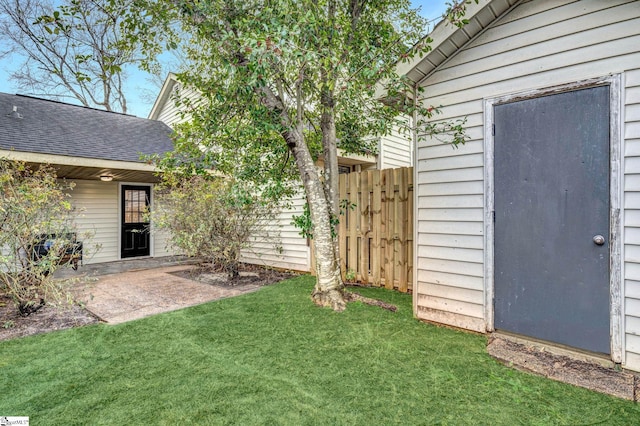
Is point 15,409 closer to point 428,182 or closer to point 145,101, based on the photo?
point 428,182

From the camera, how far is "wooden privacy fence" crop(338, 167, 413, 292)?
16.4 ft

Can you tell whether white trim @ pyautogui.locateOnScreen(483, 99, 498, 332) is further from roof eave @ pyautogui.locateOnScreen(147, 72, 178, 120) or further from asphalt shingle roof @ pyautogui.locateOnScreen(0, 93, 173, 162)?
roof eave @ pyautogui.locateOnScreen(147, 72, 178, 120)

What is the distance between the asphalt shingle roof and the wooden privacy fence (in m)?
3.82

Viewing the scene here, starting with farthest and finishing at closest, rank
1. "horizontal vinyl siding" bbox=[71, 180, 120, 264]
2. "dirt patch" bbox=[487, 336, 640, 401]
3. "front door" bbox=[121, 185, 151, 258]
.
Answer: "front door" bbox=[121, 185, 151, 258]
"horizontal vinyl siding" bbox=[71, 180, 120, 264]
"dirt patch" bbox=[487, 336, 640, 401]

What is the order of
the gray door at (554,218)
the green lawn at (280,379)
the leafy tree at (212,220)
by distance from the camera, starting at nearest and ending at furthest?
the green lawn at (280,379) → the gray door at (554,218) → the leafy tree at (212,220)

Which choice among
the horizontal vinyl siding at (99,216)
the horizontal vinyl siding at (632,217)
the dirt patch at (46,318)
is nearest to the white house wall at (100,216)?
the horizontal vinyl siding at (99,216)

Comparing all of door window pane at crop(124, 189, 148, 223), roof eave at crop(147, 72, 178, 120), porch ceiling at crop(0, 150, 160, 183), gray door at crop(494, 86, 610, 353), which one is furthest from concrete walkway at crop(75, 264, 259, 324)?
roof eave at crop(147, 72, 178, 120)

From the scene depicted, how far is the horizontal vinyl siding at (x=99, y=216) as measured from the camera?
8188mm

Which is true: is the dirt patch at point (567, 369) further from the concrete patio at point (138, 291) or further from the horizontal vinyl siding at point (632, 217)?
the concrete patio at point (138, 291)

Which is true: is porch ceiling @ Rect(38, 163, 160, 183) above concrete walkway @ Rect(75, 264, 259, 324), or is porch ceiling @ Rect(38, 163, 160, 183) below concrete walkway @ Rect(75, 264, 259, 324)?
above

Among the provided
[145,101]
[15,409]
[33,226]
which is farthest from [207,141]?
[145,101]

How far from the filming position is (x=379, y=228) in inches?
209

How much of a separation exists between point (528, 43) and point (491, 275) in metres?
2.20

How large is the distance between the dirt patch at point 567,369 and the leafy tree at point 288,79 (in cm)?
187
